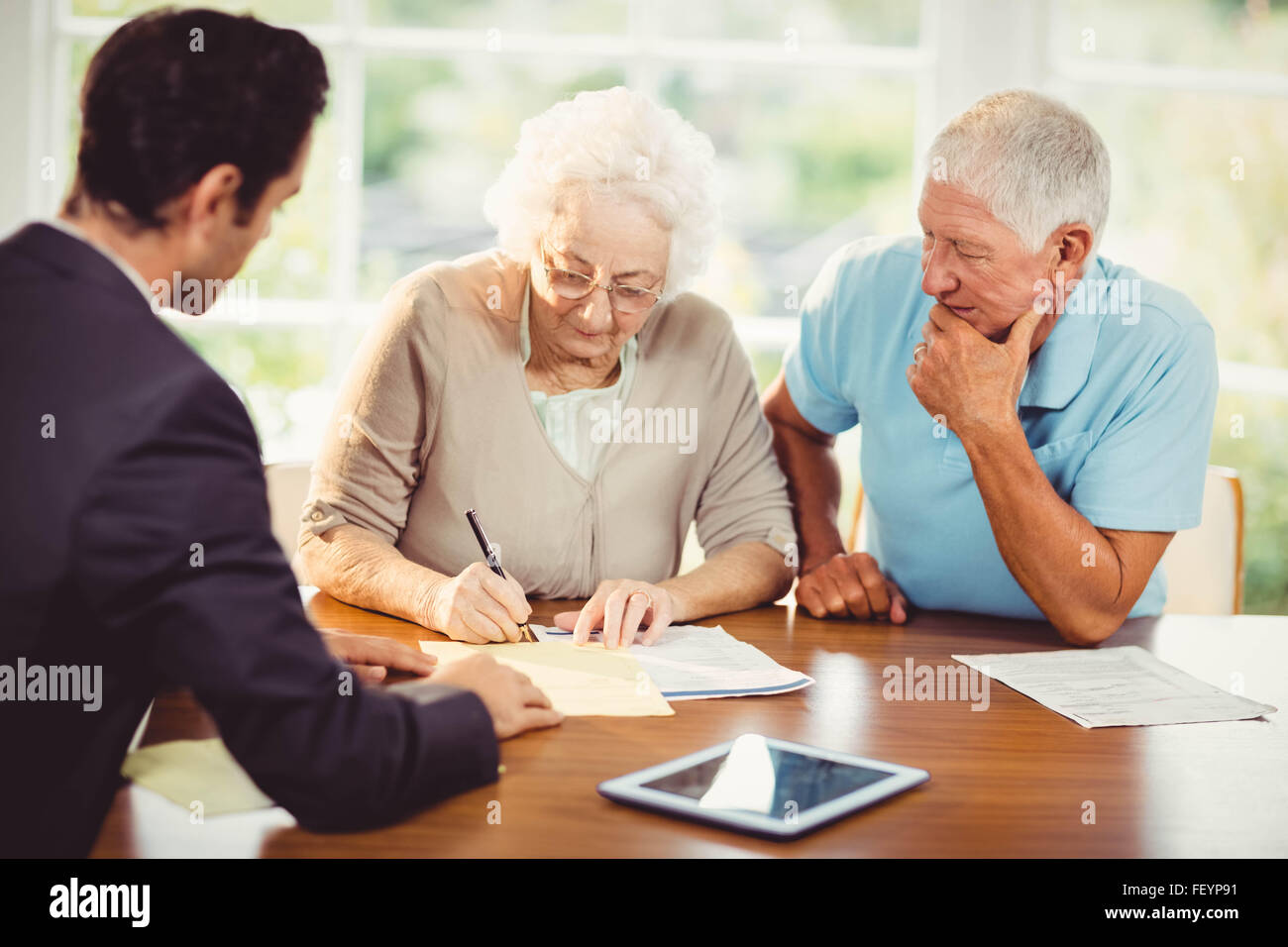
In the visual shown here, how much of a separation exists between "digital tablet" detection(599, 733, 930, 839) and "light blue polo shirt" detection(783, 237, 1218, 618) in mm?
764

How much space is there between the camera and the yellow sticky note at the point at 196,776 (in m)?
1.08

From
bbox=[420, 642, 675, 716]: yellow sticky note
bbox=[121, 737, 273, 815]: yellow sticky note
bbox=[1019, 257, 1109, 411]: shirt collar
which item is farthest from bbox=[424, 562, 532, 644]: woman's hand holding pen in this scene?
bbox=[1019, 257, 1109, 411]: shirt collar

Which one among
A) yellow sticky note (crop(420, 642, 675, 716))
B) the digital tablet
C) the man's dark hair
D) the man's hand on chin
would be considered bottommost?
yellow sticky note (crop(420, 642, 675, 716))

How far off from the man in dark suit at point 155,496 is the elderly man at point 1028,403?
1058mm

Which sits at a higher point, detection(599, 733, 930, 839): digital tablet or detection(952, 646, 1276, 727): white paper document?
detection(599, 733, 930, 839): digital tablet

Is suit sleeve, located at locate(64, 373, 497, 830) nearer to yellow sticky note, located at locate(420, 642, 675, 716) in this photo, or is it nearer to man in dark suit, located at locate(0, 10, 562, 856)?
man in dark suit, located at locate(0, 10, 562, 856)

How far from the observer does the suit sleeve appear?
0.91 m

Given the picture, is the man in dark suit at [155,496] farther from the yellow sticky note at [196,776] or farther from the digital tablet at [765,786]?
the digital tablet at [765,786]

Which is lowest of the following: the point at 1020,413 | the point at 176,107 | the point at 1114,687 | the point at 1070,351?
the point at 1114,687

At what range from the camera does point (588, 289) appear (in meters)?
1.91

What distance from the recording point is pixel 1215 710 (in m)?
1.51

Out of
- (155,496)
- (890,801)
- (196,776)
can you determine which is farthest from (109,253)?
(890,801)

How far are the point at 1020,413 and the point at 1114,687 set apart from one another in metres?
0.56

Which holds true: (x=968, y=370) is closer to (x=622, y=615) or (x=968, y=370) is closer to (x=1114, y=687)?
(x=1114, y=687)
